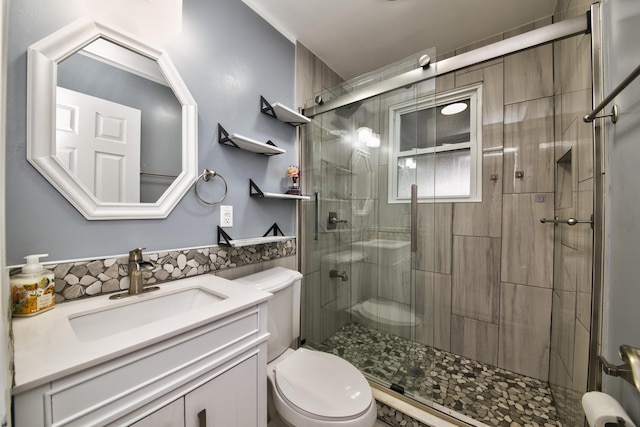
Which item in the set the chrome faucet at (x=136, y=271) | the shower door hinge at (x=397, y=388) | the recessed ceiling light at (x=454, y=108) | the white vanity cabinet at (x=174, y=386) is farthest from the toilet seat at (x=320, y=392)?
the recessed ceiling light at (x=454, y=108)

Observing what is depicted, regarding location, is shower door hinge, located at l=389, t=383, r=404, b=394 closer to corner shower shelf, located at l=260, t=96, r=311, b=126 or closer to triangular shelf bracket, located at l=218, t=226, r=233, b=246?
triangular shelf bracket, located at l=218, t=226, r=233, b=246

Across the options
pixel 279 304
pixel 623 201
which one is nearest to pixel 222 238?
pixel 279 304

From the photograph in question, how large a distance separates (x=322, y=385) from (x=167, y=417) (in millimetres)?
692

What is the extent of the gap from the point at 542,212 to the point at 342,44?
1.93 meters

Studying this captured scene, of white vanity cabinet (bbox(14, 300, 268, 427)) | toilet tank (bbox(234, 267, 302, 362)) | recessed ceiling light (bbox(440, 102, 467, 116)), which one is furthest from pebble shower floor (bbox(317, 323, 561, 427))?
recessed ceiling light (bbox(440, 102, 467, 116))

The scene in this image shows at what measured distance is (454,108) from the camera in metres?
1.92

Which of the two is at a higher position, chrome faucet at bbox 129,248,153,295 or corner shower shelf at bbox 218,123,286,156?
corner shower shelf at bbox 218,123,286,156

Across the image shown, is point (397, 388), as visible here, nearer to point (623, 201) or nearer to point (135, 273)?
point (623, 201)

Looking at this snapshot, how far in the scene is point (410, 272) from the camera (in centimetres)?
154

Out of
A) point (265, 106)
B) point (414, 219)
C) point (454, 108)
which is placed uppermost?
point (454, 108)

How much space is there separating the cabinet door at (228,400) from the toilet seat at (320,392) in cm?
21

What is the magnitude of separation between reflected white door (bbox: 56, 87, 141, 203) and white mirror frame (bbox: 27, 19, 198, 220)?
2 centimetres

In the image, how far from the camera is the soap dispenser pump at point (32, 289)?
0.69 meters

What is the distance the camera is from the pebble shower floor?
51.9 inches
